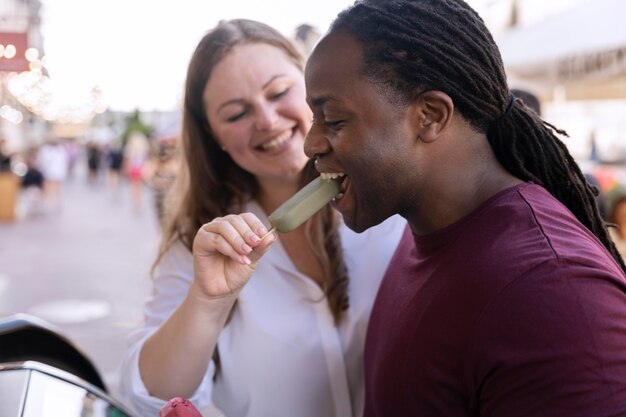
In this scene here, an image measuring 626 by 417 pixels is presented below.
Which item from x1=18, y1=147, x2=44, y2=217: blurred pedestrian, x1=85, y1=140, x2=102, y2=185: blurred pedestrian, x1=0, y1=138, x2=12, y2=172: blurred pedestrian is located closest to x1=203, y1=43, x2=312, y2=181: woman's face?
x1=0, y1=138, x2=12, y2=172: blurred pedestrian

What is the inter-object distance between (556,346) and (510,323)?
0.09 metres

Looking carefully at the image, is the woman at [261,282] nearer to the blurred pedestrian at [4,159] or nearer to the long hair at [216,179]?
the long hair at [216,179]

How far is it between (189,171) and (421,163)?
1.25m

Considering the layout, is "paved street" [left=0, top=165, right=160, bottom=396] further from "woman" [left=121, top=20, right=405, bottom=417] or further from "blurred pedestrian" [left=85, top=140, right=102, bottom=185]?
"blurred pedestrian" [left=85, top=140, right=102, bottom=185]

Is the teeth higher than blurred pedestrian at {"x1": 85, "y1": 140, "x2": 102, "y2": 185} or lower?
lower

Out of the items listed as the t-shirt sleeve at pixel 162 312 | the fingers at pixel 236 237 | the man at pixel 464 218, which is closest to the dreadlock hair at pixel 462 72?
the man at pixel 464 218

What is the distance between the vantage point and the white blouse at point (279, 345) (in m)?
2.05

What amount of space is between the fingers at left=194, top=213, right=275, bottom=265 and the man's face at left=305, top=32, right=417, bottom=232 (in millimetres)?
317

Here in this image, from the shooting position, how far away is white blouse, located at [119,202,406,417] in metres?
2.05

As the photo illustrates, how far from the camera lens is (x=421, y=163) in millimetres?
1367

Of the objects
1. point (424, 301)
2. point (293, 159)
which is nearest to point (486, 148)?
point (424, 301)

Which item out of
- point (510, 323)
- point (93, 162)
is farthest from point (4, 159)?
point (510, 323)

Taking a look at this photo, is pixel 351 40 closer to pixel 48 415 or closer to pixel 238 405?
pixel 48 415

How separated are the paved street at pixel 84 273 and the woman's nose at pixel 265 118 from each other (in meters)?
2.21
